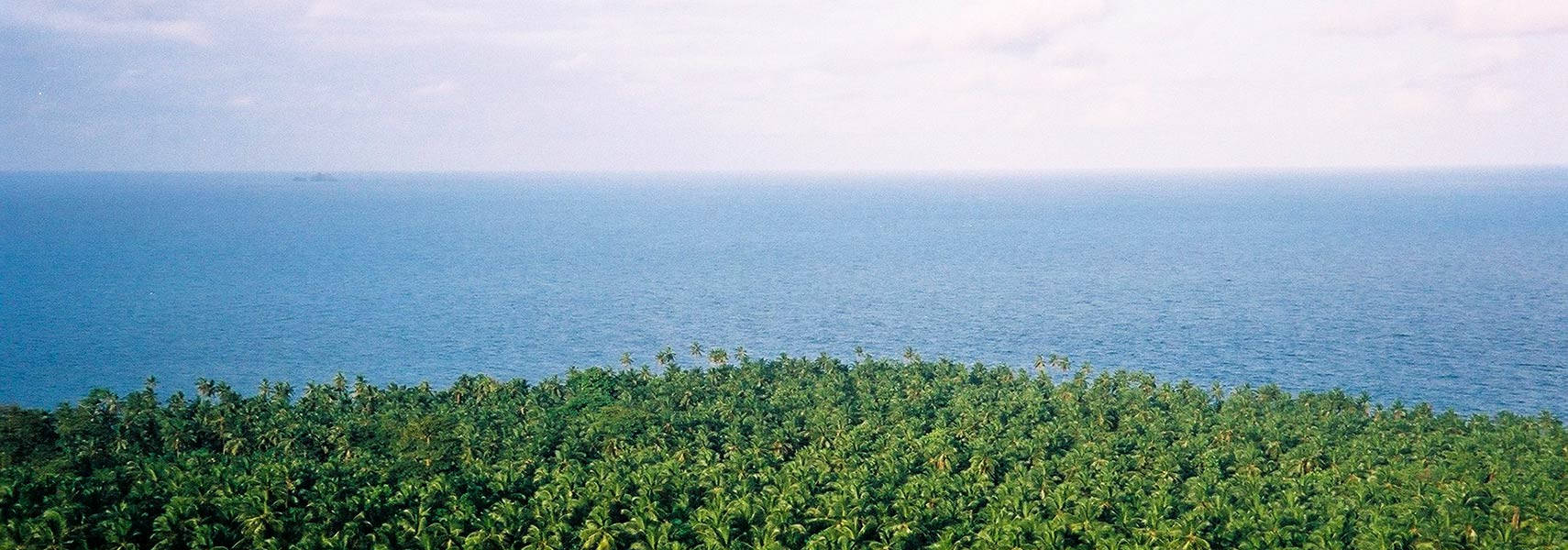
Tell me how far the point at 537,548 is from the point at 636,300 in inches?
4665

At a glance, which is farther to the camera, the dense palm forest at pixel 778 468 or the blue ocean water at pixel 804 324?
the blue ocean water at pixel 804 324

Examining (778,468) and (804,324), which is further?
(804,324)

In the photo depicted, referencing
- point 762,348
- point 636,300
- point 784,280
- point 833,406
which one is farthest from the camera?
point 784,280

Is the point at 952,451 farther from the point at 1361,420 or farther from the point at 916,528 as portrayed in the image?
the point at 1361,420

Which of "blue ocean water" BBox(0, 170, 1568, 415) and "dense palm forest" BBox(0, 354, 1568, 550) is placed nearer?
"dense palm forest" BBox(0, 354, 1568, 550)

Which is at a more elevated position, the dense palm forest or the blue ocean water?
the dense palm forest

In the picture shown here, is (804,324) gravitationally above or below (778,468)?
below

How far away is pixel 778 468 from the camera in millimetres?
69250

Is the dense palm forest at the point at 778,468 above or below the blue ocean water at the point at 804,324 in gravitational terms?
above

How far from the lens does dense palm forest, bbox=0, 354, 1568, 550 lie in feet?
177

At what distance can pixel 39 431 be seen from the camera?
7462cm

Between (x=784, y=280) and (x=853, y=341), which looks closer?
(x=853, y=341)

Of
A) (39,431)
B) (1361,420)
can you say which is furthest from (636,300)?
(1361,420)

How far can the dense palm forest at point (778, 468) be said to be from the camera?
54.0m
